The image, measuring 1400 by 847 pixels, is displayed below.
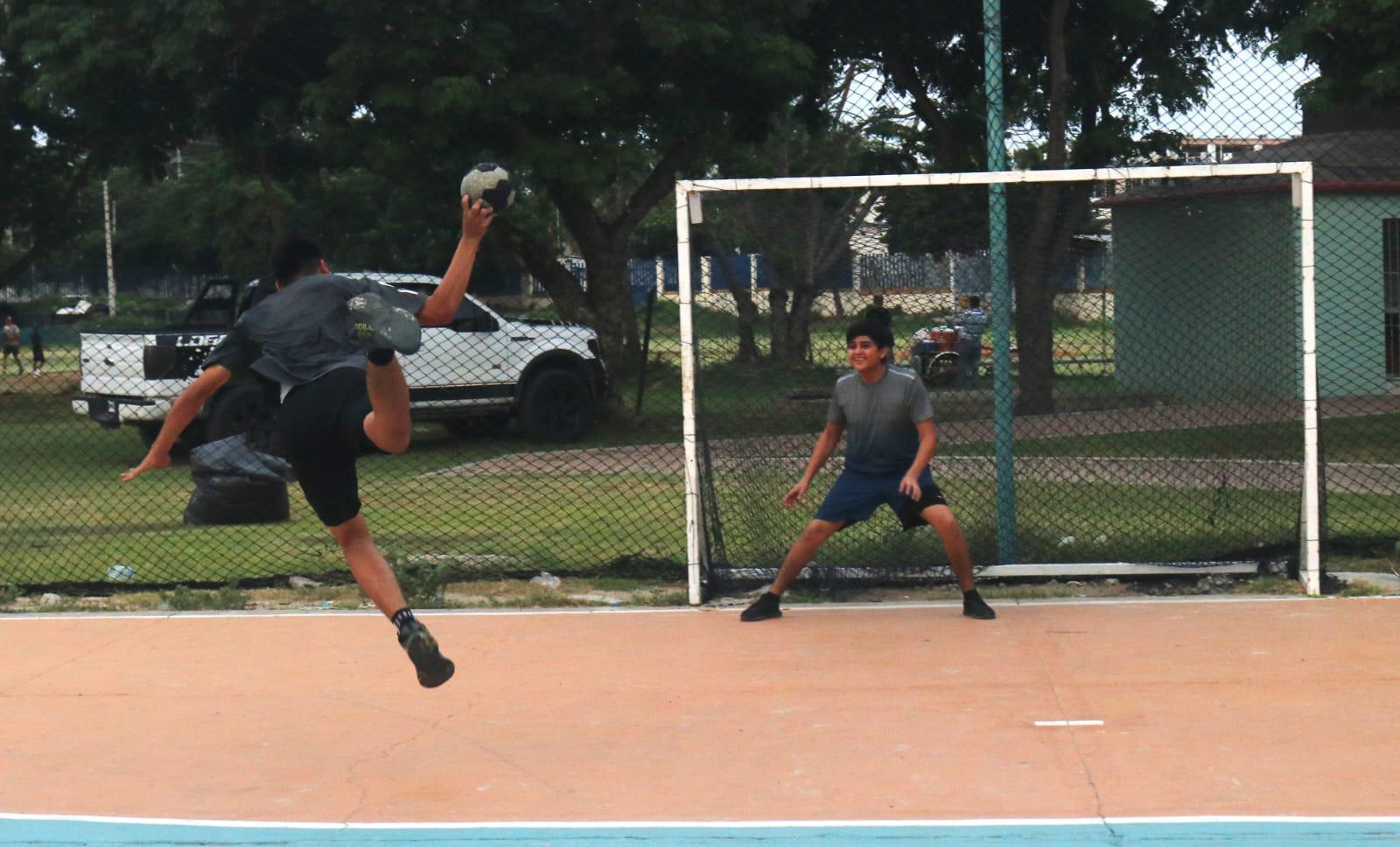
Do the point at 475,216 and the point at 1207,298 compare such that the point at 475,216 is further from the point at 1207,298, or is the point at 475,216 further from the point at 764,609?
the point at 1207,298

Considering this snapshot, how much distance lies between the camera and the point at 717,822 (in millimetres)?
4992

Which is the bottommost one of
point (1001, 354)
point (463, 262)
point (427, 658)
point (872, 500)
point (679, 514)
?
point (679, 514)

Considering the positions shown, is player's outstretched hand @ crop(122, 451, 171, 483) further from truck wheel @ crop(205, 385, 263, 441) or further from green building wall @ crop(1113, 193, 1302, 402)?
truck wheel @ crop(205, 385, 263, 441)

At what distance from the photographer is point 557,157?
55.7 ft

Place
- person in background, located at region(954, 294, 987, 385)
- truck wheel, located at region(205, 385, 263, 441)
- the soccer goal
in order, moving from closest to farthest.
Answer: the soccer goal
person in background, located at region(954, 294, 987, 385)
truck wheel, located at region(205, 385, 263, 441)

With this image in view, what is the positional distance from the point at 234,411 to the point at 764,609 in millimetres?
8963

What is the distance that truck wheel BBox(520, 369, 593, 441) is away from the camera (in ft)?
57.8

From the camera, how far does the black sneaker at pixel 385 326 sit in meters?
Answer: 5.27

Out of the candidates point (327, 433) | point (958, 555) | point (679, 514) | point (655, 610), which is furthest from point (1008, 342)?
point (327, 433)

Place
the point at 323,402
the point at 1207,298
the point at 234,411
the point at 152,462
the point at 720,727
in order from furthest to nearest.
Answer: the point at 234,411, the point at 1207,298, the point at 720,727, the point at 152,462, the point at 323,402

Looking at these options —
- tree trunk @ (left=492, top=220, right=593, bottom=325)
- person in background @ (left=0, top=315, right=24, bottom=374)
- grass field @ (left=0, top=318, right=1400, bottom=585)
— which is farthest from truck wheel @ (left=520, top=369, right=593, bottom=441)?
person in background @ (left=0, top=315, right=24, bottom=374)

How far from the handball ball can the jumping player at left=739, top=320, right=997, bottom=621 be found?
114 inches

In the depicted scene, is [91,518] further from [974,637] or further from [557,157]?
[974,637]

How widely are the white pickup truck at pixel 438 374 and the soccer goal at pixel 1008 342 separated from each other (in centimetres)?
754
